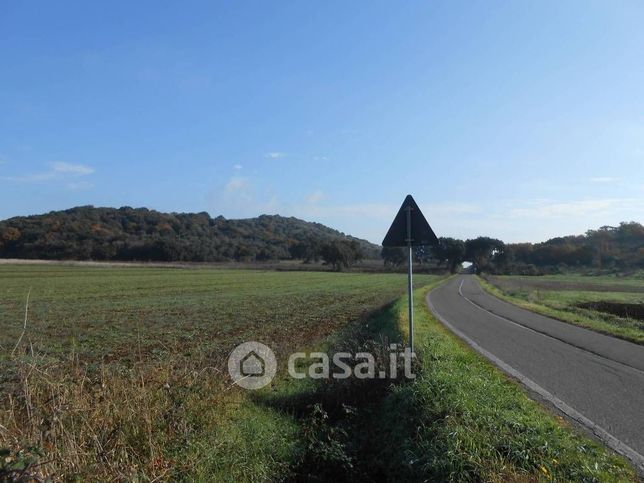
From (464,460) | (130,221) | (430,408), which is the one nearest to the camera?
(464,460)

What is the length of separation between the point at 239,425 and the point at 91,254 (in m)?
108

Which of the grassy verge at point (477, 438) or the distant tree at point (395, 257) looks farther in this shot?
the distant tree at point (395, 257)

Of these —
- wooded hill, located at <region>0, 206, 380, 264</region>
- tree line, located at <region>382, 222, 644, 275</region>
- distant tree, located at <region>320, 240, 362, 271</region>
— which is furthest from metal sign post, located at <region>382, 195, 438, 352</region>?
tree line, located at <region>382, 222, 644, 275</region>

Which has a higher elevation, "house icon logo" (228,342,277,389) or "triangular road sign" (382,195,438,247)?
"triangular road sign" (382,195,438,247)

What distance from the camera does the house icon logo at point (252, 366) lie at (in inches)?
314

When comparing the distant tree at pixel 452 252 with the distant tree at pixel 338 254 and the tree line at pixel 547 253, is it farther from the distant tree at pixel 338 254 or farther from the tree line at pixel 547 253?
the distant tree at pixel 338 254

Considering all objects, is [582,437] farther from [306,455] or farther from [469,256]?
[469,256]

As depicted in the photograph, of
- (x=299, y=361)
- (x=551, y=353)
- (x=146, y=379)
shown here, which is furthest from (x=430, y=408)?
(x=551, y=353)

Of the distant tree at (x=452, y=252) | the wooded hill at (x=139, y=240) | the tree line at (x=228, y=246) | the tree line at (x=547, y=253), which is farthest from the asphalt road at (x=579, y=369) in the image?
the distant tree at (x=452, y=252)

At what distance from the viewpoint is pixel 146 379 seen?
20.6 feet

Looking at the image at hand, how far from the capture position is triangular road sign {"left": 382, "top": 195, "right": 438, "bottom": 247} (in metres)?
8.61

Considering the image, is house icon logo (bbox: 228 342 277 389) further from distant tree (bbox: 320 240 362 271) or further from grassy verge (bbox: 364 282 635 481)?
distant tree (bbox: 320 240 362 271)

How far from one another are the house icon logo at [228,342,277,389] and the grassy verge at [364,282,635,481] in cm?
244

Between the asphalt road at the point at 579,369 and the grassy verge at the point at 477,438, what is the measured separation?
59cm
